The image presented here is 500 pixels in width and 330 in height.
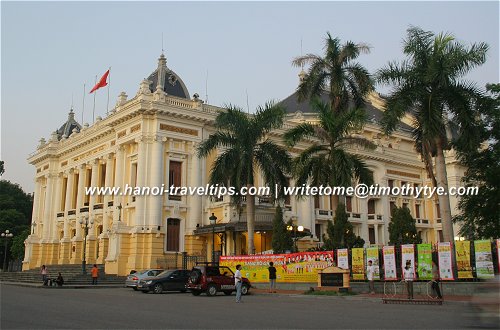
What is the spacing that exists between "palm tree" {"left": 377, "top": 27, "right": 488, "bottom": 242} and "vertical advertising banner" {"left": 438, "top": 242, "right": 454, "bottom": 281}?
204cm

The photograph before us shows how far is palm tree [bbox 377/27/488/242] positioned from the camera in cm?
2384

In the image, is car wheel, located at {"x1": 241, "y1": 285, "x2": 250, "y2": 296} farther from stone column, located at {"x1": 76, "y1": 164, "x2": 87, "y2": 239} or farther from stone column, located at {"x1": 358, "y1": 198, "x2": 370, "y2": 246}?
stone column, located at {"x1": 358, "y1": 198, "x2": 370, "y2": 246}

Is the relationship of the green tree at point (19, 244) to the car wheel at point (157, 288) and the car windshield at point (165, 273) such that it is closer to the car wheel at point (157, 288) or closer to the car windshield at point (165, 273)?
the car windshield at point (165, 273)

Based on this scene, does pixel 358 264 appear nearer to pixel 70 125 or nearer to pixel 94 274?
pixel 94 274

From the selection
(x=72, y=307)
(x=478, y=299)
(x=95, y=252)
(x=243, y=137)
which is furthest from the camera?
(x=95, y=252)

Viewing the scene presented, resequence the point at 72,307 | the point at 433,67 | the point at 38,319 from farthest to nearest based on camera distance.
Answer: the point at 433,67, the point at 72,307, the point at 38,319

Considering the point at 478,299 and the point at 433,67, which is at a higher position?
the point at 433,67

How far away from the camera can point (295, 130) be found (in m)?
28.3

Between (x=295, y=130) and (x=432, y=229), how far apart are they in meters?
32.9

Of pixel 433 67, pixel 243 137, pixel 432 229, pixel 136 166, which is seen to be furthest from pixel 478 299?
pixel 432 229

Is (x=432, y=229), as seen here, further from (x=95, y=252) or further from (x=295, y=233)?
(x=95, y=252)

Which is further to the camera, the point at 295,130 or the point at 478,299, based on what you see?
the point at 295,130

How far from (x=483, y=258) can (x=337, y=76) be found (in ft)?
45.1

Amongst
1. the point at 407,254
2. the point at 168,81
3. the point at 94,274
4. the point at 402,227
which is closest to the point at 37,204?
the point at 168,81
